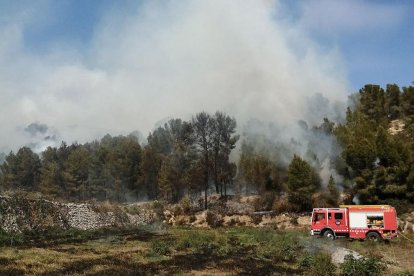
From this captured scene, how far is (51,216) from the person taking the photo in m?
43.9

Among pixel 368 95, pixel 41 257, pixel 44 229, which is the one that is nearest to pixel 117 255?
pixel 41 257

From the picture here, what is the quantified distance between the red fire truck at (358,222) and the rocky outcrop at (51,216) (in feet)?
87.4

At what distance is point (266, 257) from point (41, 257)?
1344 cm

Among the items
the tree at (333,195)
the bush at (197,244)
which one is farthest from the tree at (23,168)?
the bush at (197,244)

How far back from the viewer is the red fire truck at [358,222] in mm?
36844

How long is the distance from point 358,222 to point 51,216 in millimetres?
30735

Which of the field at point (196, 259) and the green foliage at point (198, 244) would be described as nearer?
the field at point (196, 259)

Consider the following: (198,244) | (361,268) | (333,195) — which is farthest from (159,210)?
(361,268)

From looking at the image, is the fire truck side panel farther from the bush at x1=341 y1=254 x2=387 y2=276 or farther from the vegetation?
the bush at x1=341 y1=254 x2=387 y2=276

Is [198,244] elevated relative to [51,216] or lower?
lower

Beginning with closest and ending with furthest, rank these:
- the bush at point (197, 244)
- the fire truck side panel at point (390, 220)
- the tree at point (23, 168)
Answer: the bush at point (197, 244) → the fire truck side panel at point (390, 220) → the tree at point (23, 168)

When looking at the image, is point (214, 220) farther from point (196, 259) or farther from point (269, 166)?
point (196, 259)

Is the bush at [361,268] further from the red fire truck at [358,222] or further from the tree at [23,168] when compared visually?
the tree at [23,168]

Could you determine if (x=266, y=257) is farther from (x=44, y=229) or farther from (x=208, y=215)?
(x=208, y=215)
